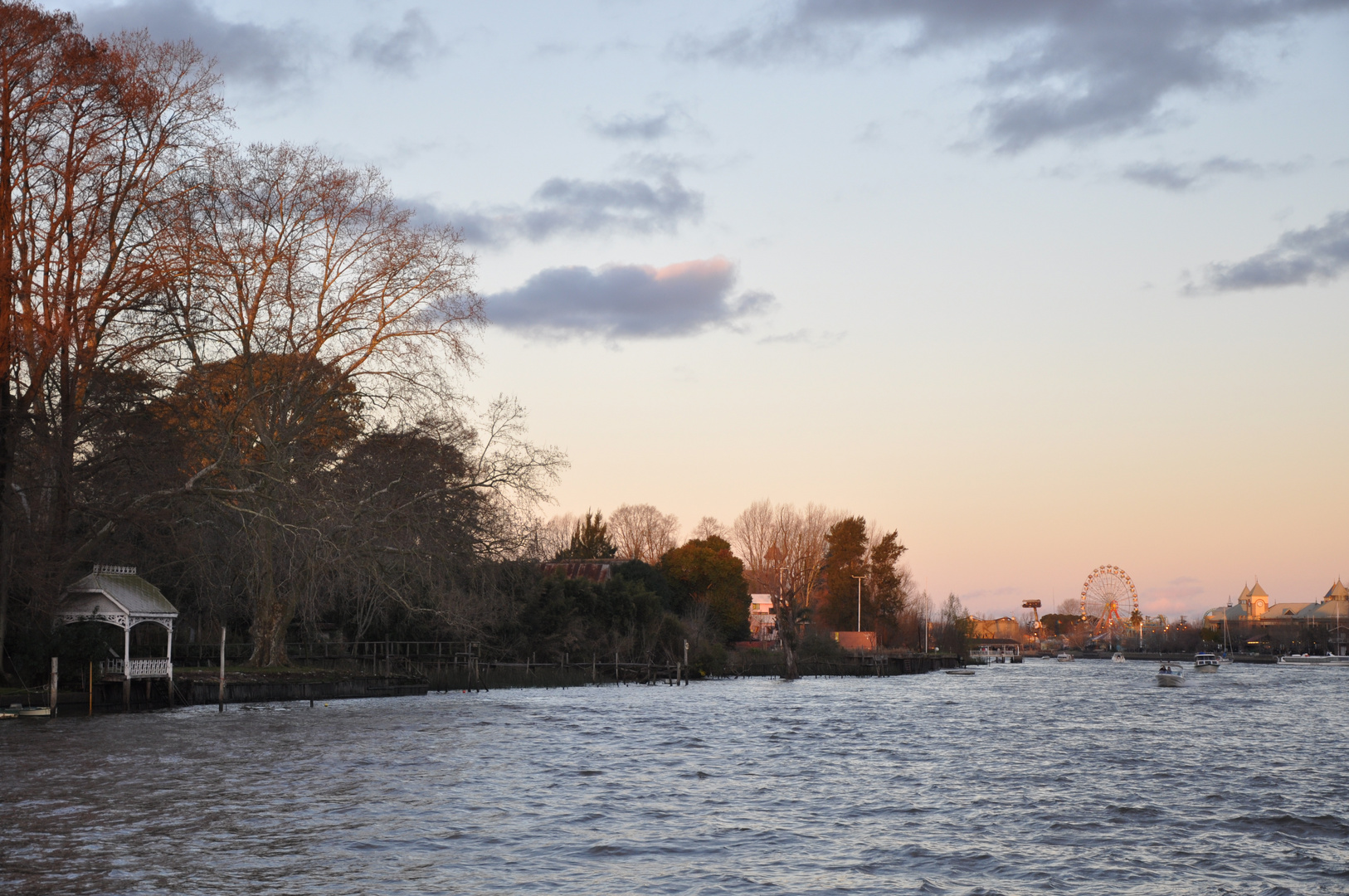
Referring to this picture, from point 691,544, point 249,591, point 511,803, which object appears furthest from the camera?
point 691,544

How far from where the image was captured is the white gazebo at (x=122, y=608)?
33.7 metres

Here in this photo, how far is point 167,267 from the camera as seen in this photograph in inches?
1291

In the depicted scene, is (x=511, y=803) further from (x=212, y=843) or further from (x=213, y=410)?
(x=213, y=410)

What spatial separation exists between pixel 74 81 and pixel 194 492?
36.9 feet

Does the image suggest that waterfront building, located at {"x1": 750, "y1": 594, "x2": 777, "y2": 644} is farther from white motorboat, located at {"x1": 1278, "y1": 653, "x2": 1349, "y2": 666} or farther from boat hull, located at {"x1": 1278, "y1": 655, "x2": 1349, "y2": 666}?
white motorboat, located at {"x1": 1278, "y1": 653, "x2": 1349, "y2": 666}

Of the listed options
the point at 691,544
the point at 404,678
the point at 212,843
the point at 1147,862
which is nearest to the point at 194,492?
the point at 404,678

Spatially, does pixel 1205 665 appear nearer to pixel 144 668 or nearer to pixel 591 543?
pixel 591 543

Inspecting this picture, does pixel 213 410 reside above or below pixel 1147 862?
above

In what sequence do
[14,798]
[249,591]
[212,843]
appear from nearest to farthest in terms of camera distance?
[212,843] < [14,798] < [249,591]

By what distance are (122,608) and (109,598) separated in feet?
1.50

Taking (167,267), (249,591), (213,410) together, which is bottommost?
(249,591)

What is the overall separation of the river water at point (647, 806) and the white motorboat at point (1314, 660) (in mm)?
114780

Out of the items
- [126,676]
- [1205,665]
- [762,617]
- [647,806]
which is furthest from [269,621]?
[1205,665]

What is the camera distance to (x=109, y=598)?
3366 centimetres
